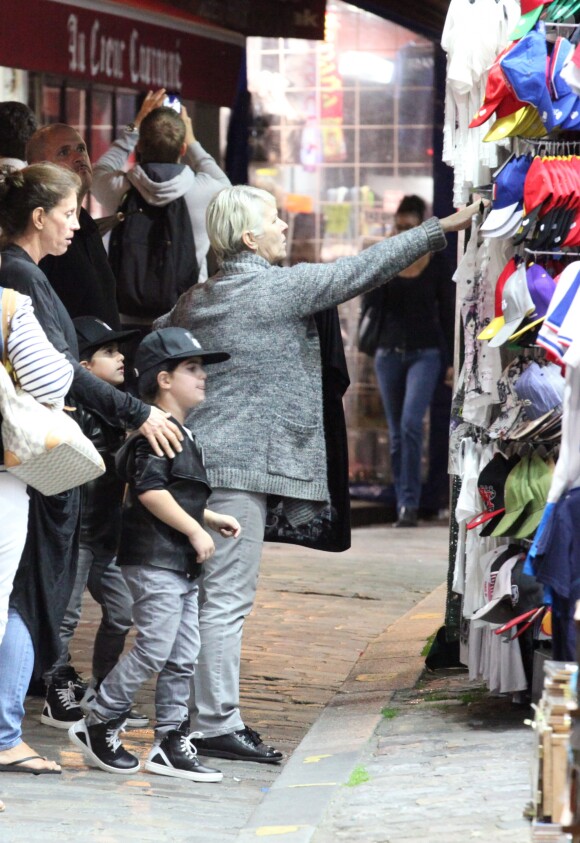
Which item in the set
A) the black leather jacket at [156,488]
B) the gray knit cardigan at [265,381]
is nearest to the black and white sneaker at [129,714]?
the black leather jacket at [156,488]

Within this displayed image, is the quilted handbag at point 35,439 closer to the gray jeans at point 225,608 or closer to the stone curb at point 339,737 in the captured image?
the gray jeans at point 225,608

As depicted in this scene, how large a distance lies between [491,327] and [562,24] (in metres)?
1.06

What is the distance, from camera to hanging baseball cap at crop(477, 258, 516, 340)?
5.66 meters

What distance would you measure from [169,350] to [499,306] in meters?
1.19

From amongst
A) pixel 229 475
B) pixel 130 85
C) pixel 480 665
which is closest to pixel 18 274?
pixel 229 475

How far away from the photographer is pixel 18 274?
5395 mm

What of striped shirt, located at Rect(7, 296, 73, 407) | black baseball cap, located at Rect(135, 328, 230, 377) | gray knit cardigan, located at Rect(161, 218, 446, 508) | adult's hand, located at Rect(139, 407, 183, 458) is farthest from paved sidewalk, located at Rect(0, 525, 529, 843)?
black baseball cap, located at Rect(135, 328, 230, 377)

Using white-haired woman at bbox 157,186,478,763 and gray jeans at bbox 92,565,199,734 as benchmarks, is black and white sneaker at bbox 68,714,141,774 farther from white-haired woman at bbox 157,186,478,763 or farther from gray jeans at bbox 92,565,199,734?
white-haired woman at bbox 157,186,478,763

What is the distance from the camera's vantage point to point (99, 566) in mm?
6426

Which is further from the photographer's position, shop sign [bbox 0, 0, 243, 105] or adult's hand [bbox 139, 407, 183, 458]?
shop sign [bbox 0, 0, 243, 105]

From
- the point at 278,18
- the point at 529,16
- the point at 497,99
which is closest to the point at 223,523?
the point at 497,99

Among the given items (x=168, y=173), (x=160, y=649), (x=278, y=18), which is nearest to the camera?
(x=160, y=649)

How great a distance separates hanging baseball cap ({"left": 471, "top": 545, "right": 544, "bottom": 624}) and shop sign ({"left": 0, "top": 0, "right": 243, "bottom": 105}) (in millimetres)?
3964

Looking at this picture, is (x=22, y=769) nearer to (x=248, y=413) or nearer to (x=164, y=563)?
(x=164, y=563)
